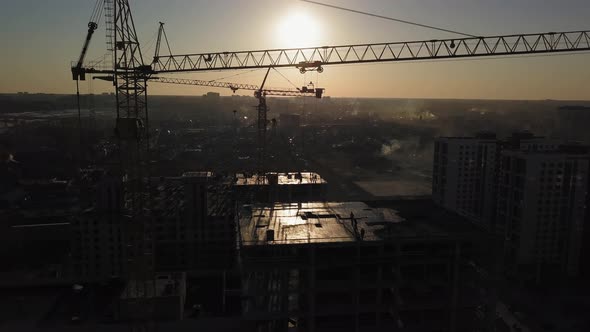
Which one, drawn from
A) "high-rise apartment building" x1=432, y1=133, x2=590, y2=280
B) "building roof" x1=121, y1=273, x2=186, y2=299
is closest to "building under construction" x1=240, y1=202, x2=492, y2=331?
"building roof" x1=121, y1=273, x2=186, y2=299

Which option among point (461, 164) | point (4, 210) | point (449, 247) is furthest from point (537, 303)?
point (4, 210)

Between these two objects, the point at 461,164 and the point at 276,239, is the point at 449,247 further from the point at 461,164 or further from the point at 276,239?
the point at 461,164

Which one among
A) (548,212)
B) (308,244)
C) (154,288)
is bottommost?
(154,288)

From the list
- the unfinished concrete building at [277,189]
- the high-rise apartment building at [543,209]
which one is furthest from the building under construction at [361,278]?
the unfinished concrete building at [277,189]

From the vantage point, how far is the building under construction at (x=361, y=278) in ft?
19.6

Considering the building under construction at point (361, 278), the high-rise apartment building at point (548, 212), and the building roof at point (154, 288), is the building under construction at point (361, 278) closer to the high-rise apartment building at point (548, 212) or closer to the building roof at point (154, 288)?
the building roof at point (154, 288)

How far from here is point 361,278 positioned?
6.20 metres

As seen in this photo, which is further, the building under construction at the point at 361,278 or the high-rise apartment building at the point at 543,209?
the high-rise apartment building at the point at 543,209

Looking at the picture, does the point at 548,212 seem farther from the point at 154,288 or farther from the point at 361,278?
the point at 154,288

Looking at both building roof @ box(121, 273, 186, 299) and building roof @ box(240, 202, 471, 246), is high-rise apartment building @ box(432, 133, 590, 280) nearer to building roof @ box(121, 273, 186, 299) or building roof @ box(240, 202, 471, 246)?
building roof @ box(240, 202, 471, 246)

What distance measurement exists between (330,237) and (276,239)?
0.75 meters

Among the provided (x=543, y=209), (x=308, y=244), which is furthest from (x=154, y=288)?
(x=543, y=209)

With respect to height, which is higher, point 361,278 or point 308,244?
point 308,244

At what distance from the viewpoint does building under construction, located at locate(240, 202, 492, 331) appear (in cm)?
597
